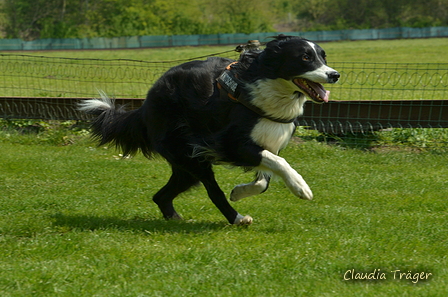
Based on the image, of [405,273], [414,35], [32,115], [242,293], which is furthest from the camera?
[414,35]

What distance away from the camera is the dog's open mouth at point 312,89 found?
15.4 feet

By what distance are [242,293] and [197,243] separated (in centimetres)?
113

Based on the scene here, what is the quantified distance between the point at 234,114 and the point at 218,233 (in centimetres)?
104

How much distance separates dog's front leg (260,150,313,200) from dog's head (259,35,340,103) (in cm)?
60

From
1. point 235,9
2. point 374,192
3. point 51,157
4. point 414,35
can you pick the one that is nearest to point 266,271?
point 374,192

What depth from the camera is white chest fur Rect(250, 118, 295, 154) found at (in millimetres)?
4902

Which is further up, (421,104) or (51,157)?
(421,104)

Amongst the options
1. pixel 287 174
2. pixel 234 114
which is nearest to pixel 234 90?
pixel 234 114

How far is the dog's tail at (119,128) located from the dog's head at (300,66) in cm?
156

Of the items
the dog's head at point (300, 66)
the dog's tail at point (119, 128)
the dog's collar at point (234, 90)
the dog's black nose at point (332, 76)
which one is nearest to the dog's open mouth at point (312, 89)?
the dog's head at point (300, 66)

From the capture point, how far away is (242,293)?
11.7 ft

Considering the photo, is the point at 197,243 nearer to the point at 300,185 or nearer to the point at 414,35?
the point at 300,185

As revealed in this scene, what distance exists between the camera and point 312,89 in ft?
15.6

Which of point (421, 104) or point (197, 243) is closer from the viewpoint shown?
point (197, 243)
